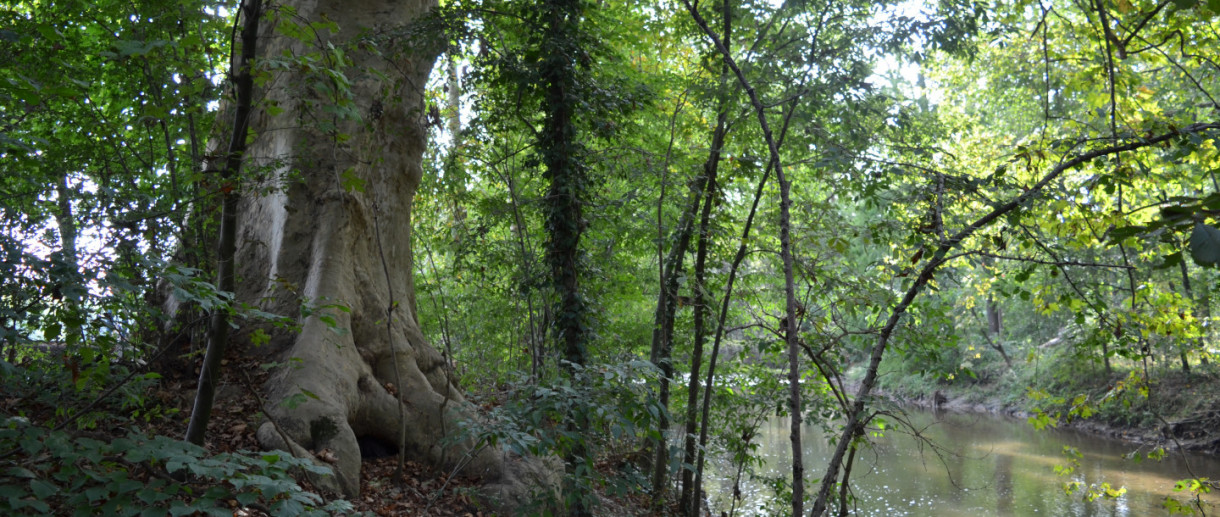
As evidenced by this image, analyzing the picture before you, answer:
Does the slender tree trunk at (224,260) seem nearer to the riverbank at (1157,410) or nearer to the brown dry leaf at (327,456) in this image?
the brown dry leaf at (327,456)

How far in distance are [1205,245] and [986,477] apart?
13836 mm

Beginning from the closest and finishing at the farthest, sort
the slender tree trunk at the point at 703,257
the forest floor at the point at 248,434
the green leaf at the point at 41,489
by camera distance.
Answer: the green leaf at the point at 41,489
the forest floor at the point at 248,434
the slender tree trunk at the point at 703,257

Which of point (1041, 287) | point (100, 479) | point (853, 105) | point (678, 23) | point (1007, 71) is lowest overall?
point (100, 479)

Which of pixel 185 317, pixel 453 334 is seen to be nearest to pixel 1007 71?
pixel 453 334

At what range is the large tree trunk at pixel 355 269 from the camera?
5363 millimetres

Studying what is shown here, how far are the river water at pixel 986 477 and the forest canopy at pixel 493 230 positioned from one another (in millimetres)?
3455

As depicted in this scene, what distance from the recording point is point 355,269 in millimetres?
6383

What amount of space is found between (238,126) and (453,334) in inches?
352

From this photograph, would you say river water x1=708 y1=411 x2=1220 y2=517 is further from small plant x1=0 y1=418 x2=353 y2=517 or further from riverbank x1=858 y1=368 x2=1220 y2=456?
small plant x1=0 y1=418 x2=353 y2=517

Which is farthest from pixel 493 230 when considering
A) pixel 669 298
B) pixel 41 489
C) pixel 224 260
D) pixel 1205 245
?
pixel 1205 245

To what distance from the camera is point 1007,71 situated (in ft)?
41.3

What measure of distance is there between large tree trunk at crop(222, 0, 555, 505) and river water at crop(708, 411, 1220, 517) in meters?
4.17

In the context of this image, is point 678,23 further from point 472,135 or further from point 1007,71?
point 1007,71

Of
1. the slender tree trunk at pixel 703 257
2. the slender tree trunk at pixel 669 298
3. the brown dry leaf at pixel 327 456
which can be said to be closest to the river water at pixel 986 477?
the slender tree trunk at pixel 669 298
